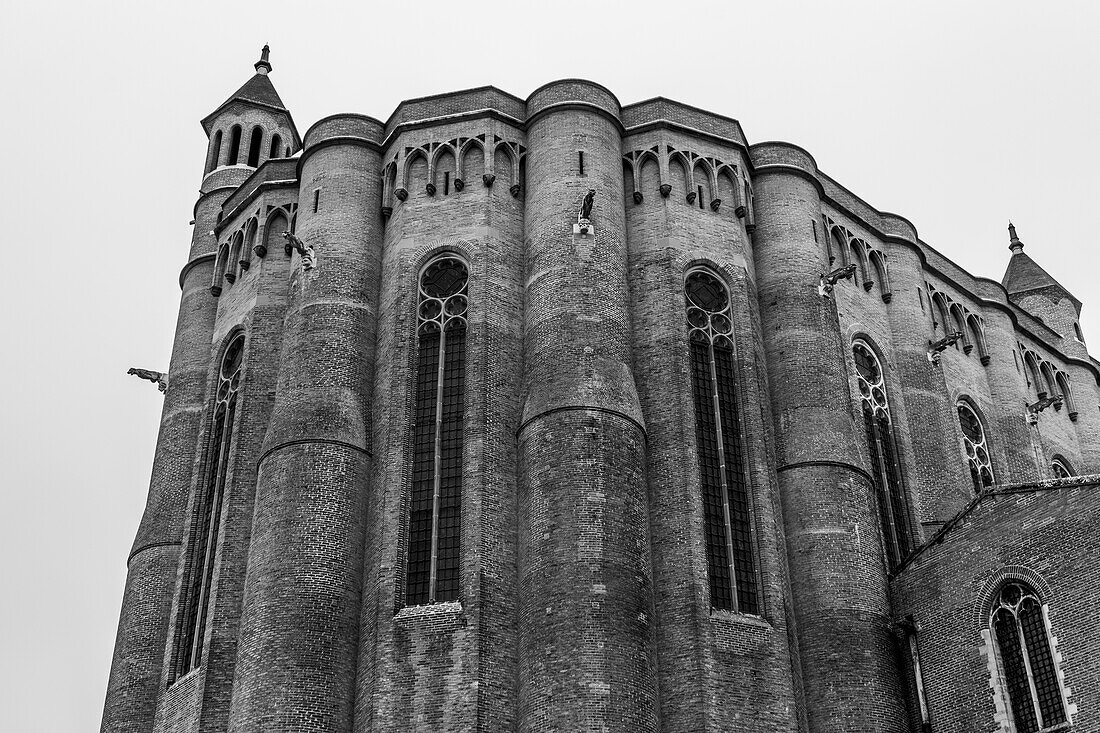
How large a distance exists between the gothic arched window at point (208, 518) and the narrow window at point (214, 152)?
10101 mm

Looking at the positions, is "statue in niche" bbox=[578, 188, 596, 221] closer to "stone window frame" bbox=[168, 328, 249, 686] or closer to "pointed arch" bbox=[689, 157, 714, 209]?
"pointed arch" bbox=[689, 157, 714, 209]

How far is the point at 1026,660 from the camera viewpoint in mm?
26172

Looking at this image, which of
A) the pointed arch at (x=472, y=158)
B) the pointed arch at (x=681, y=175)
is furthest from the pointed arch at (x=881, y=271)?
the pointed arch at (x=472, y=158)

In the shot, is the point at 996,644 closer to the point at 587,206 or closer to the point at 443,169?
the point at 587,206

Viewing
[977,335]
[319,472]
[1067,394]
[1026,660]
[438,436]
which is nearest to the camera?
[1026,660]

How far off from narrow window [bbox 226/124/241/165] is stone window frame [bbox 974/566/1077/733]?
1134 inches

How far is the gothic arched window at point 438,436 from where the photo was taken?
93.4ft

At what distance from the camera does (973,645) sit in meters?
27.2

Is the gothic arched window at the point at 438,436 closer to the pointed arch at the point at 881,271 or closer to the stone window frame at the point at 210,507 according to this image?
the stone window frame at the point at 210,507

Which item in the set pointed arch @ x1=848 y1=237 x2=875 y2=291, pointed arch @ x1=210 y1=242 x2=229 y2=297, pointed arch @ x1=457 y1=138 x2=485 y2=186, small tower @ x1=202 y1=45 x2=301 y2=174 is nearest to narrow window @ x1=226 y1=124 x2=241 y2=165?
small tower @ x1=202 y1=45 x2=301 y2=174

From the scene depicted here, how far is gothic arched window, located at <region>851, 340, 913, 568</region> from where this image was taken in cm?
3384

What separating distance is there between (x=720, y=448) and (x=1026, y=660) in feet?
27.3

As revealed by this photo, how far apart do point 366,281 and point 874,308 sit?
15294 mm

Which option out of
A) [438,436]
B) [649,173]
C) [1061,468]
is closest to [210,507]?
[438,436]
